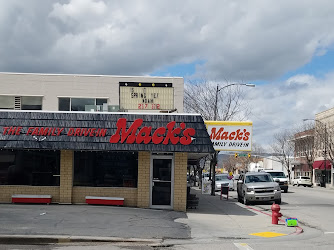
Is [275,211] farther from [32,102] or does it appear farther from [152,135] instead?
[32,102]

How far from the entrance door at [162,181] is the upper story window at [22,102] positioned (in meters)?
10.7

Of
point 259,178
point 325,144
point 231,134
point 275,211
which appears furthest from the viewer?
point 325,144

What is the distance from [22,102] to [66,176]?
31.5ft

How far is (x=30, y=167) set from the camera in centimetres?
1822

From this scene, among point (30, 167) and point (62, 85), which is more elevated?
point (62, 85)

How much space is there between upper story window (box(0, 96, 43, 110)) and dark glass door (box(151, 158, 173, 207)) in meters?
10.8

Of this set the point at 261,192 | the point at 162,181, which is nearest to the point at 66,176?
the point at 162,181

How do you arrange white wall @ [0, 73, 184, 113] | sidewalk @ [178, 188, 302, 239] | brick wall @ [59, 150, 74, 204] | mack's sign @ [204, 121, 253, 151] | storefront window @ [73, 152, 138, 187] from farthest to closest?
1. white wall @ [0, 73, 184, 113]
2. mack's sign @ [204, 121, 253, 151]
3. storefront window @ [73, 152, 138, 187]
4. brick wall @ [59, 150, 74, 204]
5. sidewalk @ [178, 188, 302, 239]

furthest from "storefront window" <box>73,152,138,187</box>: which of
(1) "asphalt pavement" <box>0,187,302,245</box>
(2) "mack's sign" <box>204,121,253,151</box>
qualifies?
(2) "mack's sign" <box>204,121,253,151</box>

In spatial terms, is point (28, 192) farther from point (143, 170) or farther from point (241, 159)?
point (241, 159)

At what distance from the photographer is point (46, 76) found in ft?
84.8

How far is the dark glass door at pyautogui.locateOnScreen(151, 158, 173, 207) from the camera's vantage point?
18062 millimetres

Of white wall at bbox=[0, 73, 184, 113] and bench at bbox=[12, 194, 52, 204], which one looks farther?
white wall at bbox=[0, 73, 184, 113]

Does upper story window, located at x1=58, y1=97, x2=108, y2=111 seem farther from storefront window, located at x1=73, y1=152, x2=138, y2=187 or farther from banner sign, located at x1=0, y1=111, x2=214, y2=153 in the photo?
banner sign, located at x1=0, y1=111, x2=214, y2=153
